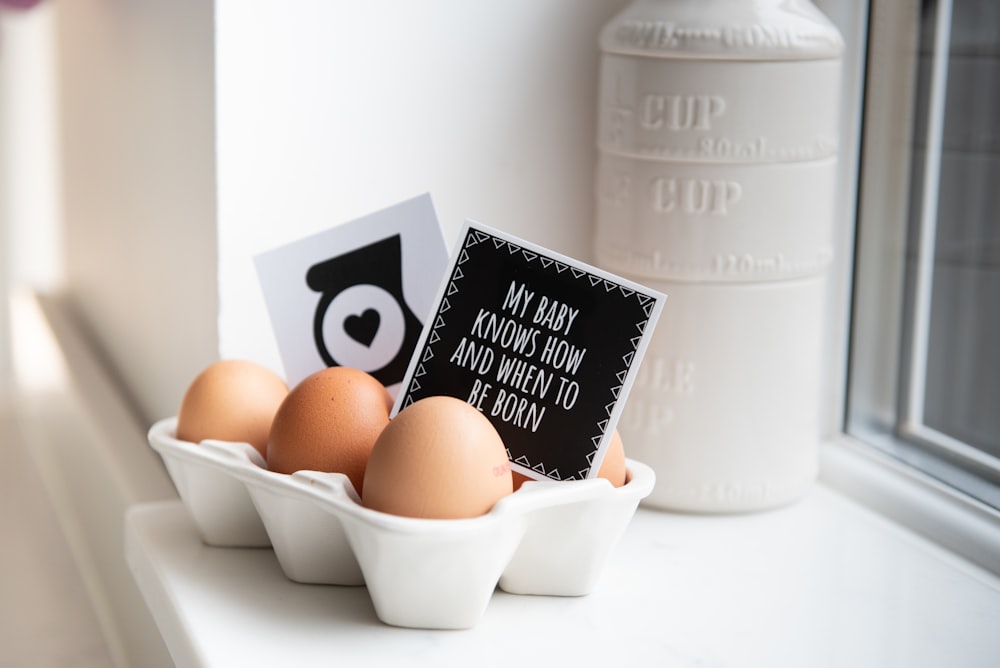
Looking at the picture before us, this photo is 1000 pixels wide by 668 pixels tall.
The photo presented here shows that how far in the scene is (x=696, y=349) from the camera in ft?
2.36

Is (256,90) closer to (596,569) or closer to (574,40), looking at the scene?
(574,40)

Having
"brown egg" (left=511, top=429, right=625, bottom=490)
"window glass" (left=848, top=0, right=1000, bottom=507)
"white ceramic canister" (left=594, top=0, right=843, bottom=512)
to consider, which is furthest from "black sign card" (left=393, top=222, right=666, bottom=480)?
"window glass" (left=848, top=0, right=1000, bottom=507)

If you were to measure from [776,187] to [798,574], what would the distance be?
0.80ft

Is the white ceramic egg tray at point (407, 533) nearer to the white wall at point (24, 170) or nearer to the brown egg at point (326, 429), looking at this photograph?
the brown egg at point (326, 429)

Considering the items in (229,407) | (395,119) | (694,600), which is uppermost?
(395,119)

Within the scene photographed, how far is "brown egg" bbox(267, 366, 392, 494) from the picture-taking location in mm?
559

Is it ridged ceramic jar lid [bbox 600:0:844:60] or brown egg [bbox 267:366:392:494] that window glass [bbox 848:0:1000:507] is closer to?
ridged ceramic jar lid [bbox 600:0:844:60]

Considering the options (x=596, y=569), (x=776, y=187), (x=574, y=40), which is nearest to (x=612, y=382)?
(x=596, y=569)

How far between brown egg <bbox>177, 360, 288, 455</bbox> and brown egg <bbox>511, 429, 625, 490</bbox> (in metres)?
0.15

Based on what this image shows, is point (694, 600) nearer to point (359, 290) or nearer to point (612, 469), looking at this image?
point (612, 469)

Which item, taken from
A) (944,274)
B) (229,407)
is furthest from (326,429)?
(944,274)

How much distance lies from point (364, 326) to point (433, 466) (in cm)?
18

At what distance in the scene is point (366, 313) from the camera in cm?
66

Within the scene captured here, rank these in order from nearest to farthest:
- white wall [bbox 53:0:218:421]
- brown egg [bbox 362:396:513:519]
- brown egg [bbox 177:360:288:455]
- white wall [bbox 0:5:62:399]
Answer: brown egg [bbox 362:396:513:519] < brown egg [bbox 177:360:288:455] < white wall [bbox 53:0:218:421] < white wall [bbox 0:5:62:399]
